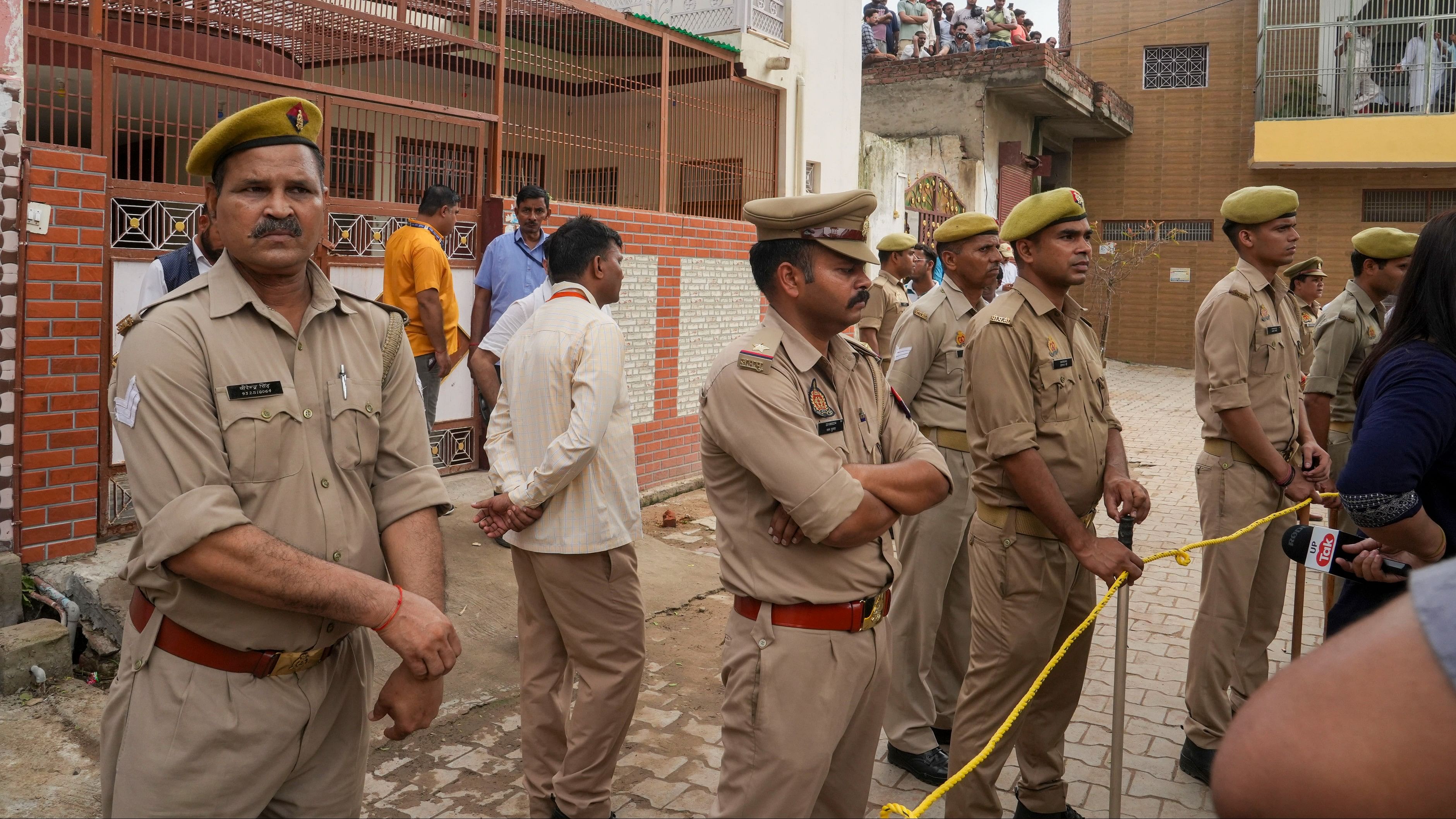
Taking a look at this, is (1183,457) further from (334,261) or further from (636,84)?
(334,261)

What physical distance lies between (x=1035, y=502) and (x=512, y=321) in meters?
2.72

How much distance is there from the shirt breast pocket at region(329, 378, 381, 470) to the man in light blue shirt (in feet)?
14.8

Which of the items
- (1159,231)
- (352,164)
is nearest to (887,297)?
(352,164)

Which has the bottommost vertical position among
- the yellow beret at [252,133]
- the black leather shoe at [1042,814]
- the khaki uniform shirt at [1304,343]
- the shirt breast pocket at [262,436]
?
the black leather shoe at [1042,814]

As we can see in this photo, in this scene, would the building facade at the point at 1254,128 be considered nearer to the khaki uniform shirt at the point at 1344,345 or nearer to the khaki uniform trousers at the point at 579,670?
the khaki uniform shirt at the point at 1344,345

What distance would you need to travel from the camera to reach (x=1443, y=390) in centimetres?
248

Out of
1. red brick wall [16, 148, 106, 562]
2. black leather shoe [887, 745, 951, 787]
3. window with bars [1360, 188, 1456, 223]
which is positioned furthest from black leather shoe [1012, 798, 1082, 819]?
window with bars [1360, 188, 1456, 223]

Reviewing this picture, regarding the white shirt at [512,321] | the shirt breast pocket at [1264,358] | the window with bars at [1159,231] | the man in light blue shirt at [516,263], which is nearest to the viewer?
the shirt breast pocket at [1264,358]

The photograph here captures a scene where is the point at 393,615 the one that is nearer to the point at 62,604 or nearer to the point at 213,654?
the point at 213,654

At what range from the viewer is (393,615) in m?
1.98

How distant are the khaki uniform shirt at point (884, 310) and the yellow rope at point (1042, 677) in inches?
133

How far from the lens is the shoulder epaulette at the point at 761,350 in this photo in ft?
8.61

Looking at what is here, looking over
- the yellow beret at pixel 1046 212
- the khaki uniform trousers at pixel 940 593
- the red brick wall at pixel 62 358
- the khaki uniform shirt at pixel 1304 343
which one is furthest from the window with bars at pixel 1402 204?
the red brick wall at pixel 62 358

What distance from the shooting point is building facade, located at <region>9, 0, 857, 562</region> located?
15.5 feet
